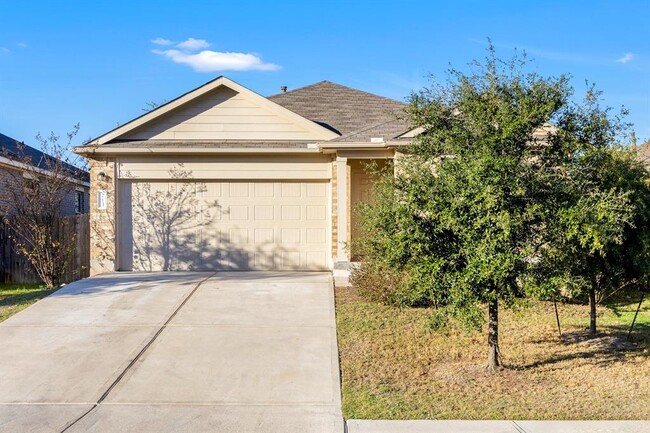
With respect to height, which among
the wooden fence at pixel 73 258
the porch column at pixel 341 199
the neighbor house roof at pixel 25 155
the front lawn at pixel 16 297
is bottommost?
the front lawn at pixel 16 297

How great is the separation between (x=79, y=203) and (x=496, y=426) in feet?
65.9

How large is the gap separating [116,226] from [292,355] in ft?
23.3

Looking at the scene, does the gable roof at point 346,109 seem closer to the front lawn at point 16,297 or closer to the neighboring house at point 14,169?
the neighboring house at point 14,169

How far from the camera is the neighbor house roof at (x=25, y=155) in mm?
14517

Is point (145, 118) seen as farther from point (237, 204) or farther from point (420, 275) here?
point (420, 275)

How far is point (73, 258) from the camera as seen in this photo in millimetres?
13141

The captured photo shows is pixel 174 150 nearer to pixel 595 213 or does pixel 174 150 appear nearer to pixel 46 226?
pixel 46 226

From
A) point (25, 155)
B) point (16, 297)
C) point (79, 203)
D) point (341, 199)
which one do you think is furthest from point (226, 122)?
point (79, 203)

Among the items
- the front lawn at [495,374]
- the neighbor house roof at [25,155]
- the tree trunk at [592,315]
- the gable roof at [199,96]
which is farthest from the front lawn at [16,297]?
the tree trunk at [592,315]

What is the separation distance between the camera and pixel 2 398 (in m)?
5.80

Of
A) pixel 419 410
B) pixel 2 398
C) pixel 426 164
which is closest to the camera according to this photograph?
pixel 419 410

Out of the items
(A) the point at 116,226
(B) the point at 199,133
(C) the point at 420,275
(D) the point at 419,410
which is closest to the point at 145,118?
(B) the point at 199,133

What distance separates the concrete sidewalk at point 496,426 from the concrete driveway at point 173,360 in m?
0.34

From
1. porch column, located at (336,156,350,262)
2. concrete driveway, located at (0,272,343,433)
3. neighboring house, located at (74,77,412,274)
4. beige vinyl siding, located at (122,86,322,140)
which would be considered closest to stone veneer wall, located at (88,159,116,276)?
neighboring house, located at (74,77,412,274)
